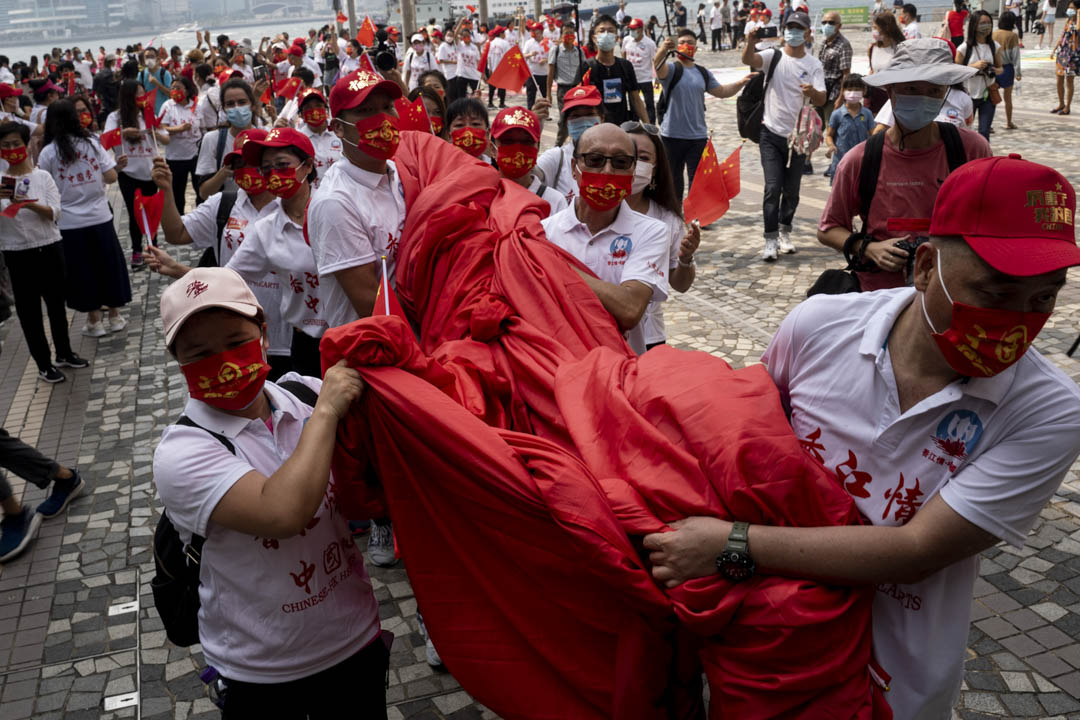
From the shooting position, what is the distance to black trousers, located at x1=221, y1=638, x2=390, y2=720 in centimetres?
267

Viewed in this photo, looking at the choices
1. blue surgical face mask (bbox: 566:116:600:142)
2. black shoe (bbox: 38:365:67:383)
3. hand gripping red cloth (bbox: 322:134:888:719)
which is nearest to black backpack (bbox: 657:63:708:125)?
blue surgical face mask (bbox: 566:116:600:142)

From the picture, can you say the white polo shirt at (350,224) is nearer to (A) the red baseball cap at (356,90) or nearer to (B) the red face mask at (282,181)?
(A) the red baseball cap at (356,90)

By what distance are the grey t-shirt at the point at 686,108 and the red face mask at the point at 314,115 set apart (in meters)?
4.02

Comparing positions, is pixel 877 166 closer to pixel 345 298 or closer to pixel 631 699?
pixel 345 298

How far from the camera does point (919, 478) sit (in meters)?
2.23

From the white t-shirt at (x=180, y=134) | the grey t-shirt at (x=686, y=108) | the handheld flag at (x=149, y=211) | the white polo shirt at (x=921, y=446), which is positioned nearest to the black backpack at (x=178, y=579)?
the white polo shirt at (x=921, y=446)

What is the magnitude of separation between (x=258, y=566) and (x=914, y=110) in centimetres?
355

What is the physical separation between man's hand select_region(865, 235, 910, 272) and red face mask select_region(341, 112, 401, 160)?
7.83 feet

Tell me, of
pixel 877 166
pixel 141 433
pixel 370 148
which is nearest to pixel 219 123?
pixel 141 433

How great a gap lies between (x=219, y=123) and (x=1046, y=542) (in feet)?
33.0

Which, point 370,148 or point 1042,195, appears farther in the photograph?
point 370,148

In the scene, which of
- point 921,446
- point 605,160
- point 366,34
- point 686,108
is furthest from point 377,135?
point 366,34

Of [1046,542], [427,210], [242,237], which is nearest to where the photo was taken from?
[427,210]

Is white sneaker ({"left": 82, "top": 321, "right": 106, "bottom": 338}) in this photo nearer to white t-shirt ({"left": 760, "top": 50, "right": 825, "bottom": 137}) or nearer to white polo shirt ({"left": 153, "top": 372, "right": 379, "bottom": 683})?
white t-shirt ({"left": 760, "top": 50, "right": 825, "bottom": 137})
